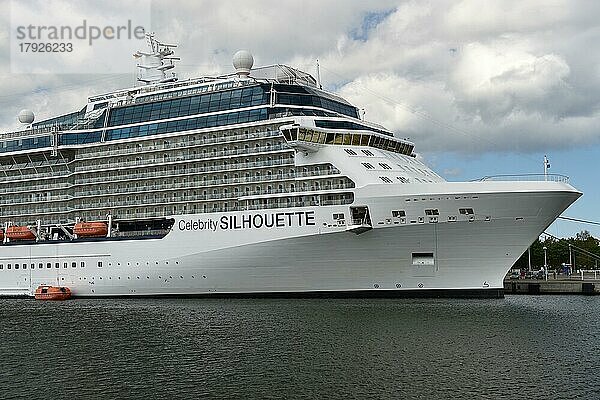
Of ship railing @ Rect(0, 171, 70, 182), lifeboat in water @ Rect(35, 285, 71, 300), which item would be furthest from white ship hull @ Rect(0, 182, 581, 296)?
ship railing @ Rect(0, 171, 70, 182)

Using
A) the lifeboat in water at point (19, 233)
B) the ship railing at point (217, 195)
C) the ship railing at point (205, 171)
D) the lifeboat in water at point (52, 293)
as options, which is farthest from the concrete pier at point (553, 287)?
the lifeboat in water at point (19, 233)

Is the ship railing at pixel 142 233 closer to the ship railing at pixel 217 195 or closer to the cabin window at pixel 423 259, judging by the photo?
the ship railing at pixel 217 195

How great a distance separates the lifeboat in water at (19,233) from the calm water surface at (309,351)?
11715 mm

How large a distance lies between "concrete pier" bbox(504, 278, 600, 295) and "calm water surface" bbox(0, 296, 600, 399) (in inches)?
536

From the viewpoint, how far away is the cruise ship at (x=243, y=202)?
3588cm

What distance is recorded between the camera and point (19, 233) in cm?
4819

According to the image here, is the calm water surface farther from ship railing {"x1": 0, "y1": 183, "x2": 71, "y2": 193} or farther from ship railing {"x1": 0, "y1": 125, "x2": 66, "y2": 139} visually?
ship railing {"x1": 0, "y1": 125, "x2": 66, "y2": 139}

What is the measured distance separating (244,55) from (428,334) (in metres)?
25.4

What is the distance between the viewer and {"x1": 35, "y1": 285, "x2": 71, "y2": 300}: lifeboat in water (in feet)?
148

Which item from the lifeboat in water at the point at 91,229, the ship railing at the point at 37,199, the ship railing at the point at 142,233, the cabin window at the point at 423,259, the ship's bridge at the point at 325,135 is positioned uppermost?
the ship's bridge at the point at 325,135

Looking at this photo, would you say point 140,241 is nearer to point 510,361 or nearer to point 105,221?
point 105,221

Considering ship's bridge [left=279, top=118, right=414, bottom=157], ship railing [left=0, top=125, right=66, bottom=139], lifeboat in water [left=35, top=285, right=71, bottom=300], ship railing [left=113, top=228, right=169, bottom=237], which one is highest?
ship railing [left=0, top=125, right=66, bottom=139]

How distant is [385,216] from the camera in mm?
36031

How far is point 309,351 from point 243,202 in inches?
674
